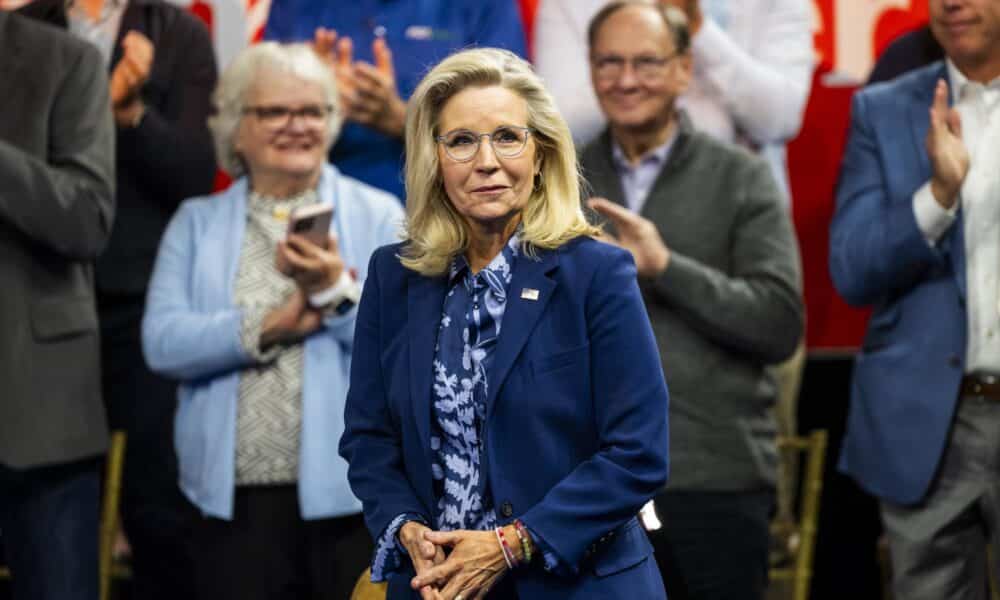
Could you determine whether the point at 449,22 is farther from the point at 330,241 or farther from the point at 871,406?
the point at 871,406

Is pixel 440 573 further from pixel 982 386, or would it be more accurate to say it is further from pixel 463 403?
pixel 982 386

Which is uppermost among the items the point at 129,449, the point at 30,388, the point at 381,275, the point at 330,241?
the point at 381,275

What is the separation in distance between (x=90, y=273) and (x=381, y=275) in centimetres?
139

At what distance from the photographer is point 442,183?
98.4 inches

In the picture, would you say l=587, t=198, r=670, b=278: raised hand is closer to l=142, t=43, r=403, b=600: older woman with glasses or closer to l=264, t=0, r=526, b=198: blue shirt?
l=142, t=43, r=403, b=600: older woman with glasses

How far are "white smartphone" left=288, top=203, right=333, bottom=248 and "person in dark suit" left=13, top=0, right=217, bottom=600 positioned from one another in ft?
2.83

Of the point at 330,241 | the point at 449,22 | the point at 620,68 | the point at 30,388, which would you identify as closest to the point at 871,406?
the point at 620,68

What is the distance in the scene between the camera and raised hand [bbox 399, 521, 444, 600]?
2283mm

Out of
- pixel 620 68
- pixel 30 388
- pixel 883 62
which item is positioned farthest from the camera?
pixel 883 62

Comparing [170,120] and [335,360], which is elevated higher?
[170,120]

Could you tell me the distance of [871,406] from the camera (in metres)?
3.47

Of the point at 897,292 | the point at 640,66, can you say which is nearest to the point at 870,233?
the point at 897,292

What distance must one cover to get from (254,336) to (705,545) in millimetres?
1234

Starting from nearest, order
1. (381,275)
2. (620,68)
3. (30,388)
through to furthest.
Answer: (381,275) < (30,388) < (620,68)
